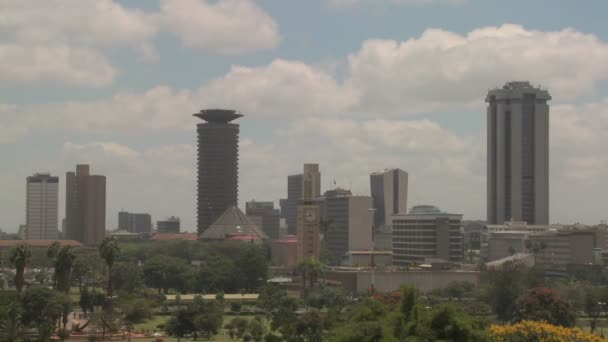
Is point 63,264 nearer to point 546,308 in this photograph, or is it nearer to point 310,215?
point 546,308

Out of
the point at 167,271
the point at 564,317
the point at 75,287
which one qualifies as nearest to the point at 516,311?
the point at 564,317

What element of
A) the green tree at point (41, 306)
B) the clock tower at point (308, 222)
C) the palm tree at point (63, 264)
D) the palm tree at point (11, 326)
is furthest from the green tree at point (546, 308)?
the clock tower at point (308, 222)

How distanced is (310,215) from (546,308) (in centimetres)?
8977

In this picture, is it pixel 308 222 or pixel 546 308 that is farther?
pixel 308 222

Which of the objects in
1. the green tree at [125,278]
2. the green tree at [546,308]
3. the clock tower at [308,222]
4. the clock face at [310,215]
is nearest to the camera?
the green tree at [546,308]

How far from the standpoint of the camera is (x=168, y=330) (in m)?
110

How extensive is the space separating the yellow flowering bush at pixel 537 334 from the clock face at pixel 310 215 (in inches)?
5170

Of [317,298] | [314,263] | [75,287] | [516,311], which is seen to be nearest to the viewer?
[516,311]

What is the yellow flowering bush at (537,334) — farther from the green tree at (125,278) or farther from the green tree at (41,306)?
the green tree at (125,278)

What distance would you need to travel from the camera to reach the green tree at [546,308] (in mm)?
109625

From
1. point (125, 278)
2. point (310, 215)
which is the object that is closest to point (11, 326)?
point (125, 278)

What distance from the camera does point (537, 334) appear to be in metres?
64.0

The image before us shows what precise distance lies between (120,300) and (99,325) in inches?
844

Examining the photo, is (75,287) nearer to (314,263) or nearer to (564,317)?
(314,263)
